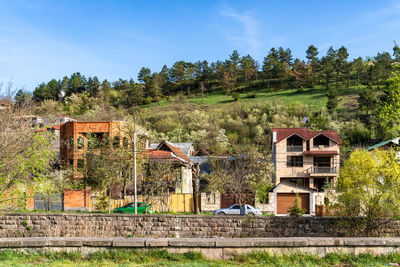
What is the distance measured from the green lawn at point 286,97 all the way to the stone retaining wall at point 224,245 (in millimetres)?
68864

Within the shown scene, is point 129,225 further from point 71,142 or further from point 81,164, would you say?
point 71,142

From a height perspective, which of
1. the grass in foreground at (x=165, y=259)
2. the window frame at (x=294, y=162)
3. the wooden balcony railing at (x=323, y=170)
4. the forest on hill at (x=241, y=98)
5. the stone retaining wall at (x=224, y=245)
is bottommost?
the grass in foreground at (x=165, y=259)

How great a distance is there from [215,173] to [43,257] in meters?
26.3

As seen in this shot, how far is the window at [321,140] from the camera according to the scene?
40.8 meters

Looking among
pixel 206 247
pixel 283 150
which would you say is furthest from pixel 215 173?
pixel 206 247

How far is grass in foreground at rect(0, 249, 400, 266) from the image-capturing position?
27.5 feet

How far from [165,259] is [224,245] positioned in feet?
4.78

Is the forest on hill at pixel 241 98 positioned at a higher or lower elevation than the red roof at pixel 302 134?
higher

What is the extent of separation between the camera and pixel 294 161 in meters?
40.0

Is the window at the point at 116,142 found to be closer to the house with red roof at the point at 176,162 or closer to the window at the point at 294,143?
the house with red roof at the point at 176,162

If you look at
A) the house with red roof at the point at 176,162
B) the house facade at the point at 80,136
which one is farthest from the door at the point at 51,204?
the house with red roof at the point at 176,162

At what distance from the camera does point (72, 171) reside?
1236 inches

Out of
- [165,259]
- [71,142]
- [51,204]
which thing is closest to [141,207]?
[51,204]

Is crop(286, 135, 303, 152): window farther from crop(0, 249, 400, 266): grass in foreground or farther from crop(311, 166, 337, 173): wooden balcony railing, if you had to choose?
crop(0, 249, 400, 266): grass in foreground
